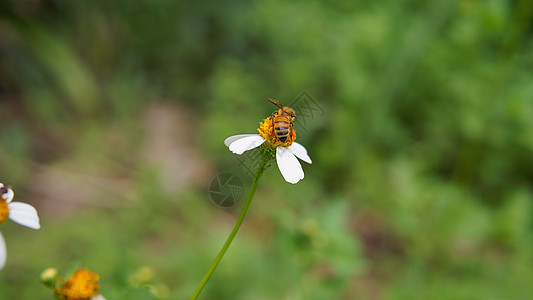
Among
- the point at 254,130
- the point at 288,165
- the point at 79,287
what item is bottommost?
the point at 79,287

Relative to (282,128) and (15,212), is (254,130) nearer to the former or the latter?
(282,128)

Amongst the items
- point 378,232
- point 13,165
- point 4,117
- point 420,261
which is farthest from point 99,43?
point 420,261

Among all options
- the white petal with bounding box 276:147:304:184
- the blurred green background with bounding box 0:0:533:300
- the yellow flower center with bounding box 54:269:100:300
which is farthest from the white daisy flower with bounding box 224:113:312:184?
the blurred green background with bounding box 0:0:533:300

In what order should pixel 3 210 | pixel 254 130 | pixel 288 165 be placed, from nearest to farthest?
pixel 3 210 → pixel 288 165 → pixel 254 130

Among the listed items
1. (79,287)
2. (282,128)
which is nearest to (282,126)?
(282,128)

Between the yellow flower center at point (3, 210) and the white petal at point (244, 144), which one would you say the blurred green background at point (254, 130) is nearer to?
the white petal at point (244, 144)
